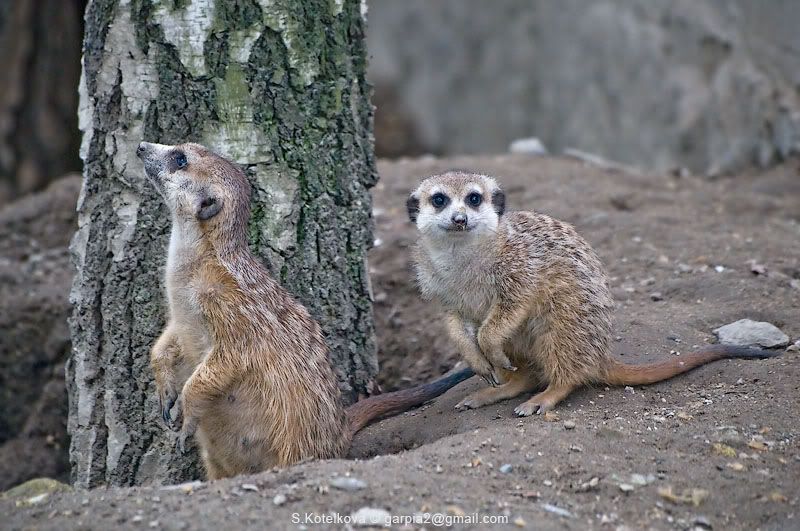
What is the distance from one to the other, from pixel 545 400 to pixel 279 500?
1294 mm

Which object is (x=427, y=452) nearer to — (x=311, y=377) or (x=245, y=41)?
(x=311, y=377)

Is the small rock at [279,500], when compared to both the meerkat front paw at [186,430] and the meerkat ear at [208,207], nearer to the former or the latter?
the meerkat front paw at [186,430]

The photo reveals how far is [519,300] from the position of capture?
401cm

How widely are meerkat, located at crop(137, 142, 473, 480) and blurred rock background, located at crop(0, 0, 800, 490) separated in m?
1.98

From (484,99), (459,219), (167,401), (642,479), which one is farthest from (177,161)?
(484,99)

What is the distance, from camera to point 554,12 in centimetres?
1027

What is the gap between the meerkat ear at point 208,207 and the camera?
362 cm

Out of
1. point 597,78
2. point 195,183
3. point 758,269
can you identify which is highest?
point 597,78

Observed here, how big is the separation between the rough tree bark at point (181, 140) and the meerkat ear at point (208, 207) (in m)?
0.27

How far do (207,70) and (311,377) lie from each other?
1132 millimetres

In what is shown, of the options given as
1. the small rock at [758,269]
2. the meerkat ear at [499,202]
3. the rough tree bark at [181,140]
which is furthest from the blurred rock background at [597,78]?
the rough tree bark at [181,140]

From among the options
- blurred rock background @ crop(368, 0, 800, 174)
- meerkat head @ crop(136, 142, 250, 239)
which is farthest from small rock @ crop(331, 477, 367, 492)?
blurred rock background @ crop(368, 0, 800, 174)

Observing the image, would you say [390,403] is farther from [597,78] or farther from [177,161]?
[597,78]

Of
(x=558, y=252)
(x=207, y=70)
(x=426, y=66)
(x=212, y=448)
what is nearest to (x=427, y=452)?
(x=212, y=448)
